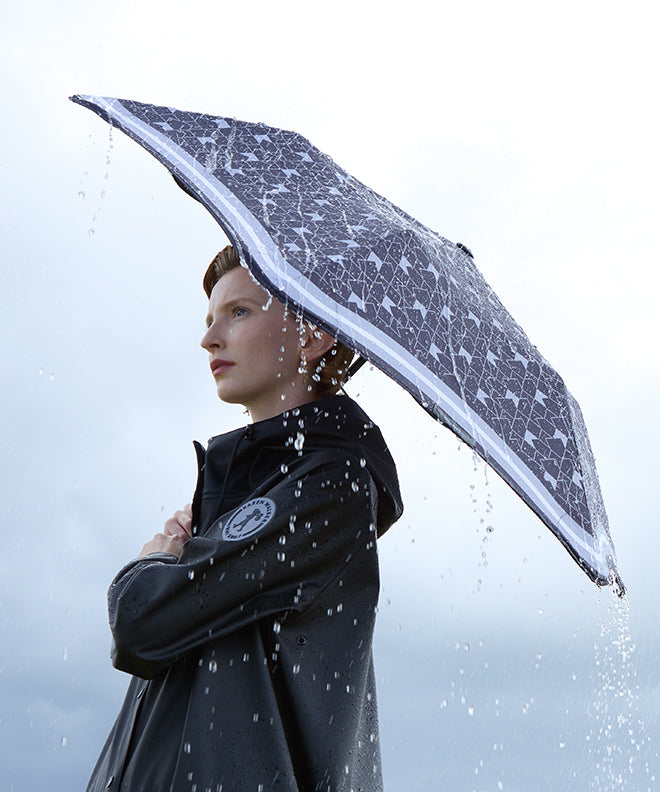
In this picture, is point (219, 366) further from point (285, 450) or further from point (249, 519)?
point (249, 519)

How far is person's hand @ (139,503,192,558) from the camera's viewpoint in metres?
3.53

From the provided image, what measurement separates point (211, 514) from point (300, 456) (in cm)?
38

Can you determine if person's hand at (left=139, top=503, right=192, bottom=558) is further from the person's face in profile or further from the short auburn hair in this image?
the short auburn hair

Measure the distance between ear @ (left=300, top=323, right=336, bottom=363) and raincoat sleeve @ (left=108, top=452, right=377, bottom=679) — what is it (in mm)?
623

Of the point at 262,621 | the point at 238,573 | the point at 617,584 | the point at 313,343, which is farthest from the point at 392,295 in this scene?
the point at 617,584

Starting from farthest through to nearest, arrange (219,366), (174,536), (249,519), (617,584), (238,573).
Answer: (219,366) < (617,584) < (174,536) < (249,519) < (238,573)

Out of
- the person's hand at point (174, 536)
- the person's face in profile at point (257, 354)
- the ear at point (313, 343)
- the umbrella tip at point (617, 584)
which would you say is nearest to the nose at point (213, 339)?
the person's face in profile at point (257, 354)

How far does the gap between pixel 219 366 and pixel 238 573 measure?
1.01 meters

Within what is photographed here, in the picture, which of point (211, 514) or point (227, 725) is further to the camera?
point (211, 514)

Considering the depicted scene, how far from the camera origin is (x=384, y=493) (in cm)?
376

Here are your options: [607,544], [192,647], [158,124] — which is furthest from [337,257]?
[607,544]

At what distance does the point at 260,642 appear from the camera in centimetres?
327

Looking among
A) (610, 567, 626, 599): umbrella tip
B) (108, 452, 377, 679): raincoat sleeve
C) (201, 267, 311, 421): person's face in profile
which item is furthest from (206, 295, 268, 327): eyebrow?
(610, 567, 626, 599): umbrella tip

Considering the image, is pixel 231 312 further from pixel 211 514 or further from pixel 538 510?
pixel 538 510
